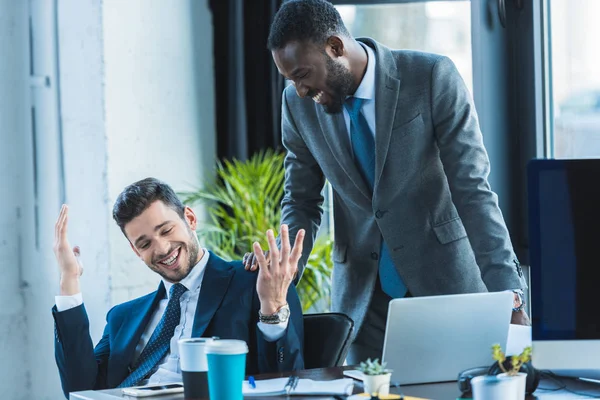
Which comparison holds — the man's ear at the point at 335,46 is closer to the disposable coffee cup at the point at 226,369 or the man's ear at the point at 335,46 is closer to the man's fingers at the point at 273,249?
the man's fingers at the point at 273,249

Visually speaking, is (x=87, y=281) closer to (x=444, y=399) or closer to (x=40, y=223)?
(x=40, y=223)

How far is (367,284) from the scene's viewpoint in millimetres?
2643

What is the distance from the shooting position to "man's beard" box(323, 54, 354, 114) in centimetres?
247

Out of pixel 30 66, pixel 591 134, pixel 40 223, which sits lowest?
pixel 40 223

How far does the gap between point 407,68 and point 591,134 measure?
4.54 ft

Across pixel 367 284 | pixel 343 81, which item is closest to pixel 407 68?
pixel 343 81

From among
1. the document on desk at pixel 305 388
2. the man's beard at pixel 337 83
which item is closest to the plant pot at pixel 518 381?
the document on desk at pixel 305 388

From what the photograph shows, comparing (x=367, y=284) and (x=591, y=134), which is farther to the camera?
(x=591, y=134)

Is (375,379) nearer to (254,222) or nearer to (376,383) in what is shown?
(376,383)

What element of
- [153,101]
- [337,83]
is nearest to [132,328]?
[337,83]

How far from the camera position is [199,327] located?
2.49m

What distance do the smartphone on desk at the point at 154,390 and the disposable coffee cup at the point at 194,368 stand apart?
10 centimetres

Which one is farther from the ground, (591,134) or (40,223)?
(591,134)

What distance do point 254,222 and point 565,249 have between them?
2.74m
